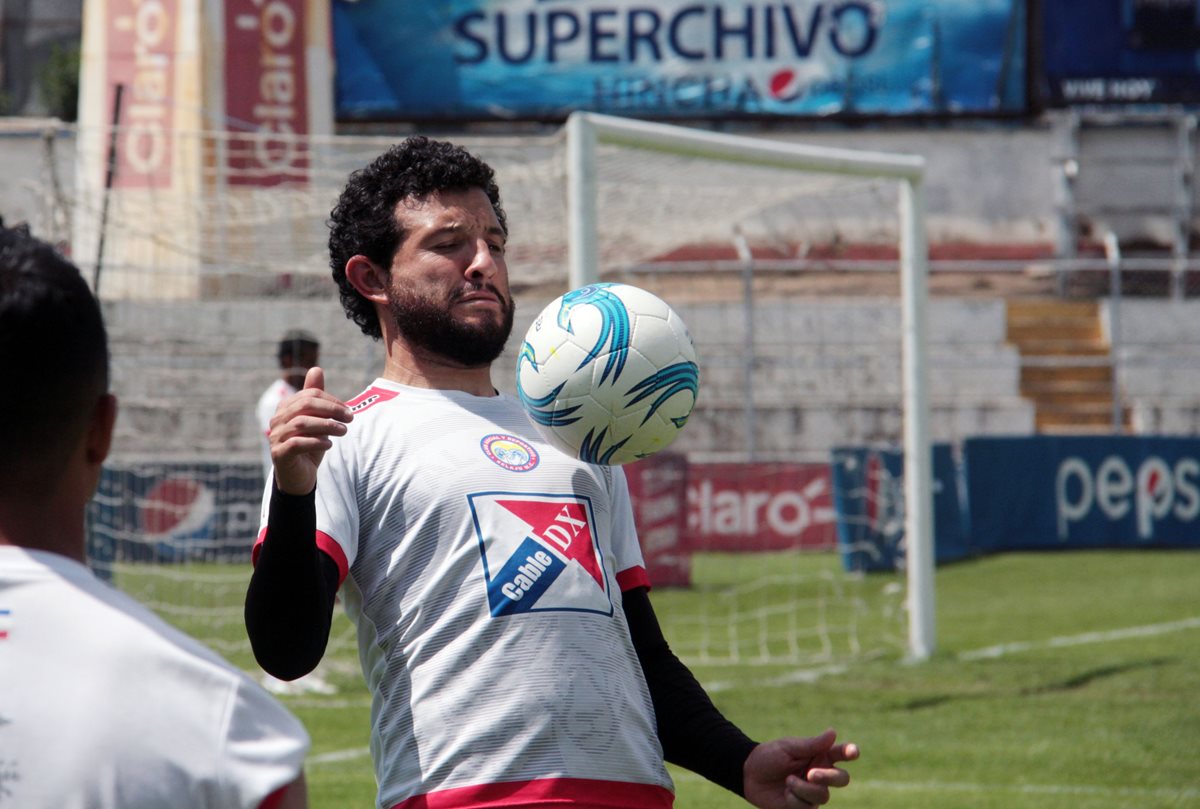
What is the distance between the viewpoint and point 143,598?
1197 cm

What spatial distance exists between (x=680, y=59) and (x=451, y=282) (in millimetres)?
26847

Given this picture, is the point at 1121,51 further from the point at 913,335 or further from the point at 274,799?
the point at 274,799

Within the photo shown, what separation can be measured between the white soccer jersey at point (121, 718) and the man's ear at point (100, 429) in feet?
0.53

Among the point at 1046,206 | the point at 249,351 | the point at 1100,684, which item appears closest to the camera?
→ the point at 1100,684

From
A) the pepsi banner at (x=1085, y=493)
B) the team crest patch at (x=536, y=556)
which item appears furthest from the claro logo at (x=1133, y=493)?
the team crest patch at (x=536, y=556)

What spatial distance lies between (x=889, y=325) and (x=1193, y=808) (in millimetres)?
16017

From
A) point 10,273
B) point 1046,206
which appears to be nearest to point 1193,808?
point 10,273

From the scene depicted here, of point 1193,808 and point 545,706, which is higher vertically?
point 545,706

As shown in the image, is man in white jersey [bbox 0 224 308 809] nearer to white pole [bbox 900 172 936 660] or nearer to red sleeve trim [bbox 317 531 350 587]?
red sleeve trim [bbox 317 531 350 587]

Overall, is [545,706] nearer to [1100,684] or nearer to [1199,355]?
[1100,684]

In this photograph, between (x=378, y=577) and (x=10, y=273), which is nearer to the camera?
(x=10, y=273)

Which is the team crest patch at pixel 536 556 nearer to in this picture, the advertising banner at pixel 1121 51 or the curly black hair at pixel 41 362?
the curly black hair at pixel 41 362

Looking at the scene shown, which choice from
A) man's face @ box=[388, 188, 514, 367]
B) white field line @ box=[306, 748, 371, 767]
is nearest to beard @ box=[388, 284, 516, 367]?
man's face @ box=[388, 188, 514, 367]

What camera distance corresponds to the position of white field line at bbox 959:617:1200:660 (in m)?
11.1
